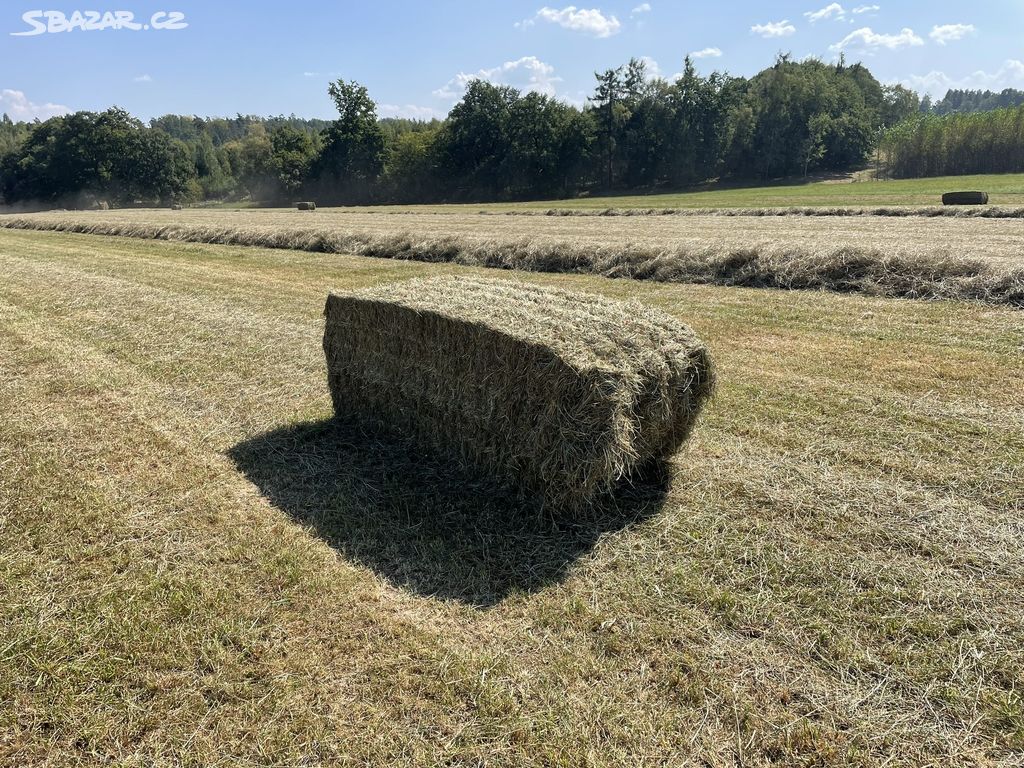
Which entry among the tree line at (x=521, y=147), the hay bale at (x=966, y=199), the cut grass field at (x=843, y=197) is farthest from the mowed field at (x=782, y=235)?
the tree line at (x=521, y=147)

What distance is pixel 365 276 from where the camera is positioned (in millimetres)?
16219

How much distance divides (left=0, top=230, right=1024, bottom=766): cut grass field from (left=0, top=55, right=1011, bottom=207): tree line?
6591 centimetres

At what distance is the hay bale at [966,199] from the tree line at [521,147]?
1816 inches

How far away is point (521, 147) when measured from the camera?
68.9m

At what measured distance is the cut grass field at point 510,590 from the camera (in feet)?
9.62

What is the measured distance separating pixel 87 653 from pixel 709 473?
4.45 meters

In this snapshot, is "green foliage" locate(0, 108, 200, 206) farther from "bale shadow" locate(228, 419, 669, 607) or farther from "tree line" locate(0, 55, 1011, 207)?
"bale shadow" locate(228, 419, 669, 607)

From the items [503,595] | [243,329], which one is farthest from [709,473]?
[243,329]

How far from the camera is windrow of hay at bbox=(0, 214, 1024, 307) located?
36.3 ft

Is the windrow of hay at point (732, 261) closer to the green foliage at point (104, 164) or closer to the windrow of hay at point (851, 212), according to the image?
the windrow of hay at point (851, 212)

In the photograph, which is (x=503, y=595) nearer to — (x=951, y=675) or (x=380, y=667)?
(x=380, y=667)

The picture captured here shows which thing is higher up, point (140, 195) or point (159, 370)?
point (140, 195)

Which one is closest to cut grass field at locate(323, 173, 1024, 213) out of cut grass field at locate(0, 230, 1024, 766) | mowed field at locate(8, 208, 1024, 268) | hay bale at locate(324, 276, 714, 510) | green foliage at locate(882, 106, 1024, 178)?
green foliage at locate(882, 106, 1024, 178)

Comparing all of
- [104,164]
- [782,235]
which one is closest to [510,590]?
[782,235]
